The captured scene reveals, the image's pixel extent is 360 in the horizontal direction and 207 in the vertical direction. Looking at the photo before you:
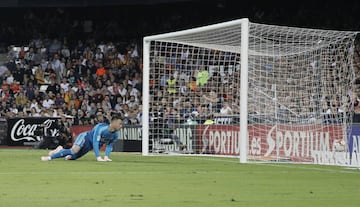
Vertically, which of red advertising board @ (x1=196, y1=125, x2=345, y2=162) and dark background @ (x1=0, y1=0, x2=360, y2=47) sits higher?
dark background @ (x1=0, y1=0, x2=360, y2=47)

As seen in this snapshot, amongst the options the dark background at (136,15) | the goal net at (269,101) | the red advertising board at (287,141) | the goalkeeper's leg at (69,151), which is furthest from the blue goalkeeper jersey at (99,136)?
the dark background at (136,15)

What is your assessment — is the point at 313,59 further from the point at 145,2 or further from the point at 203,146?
the point at 145,2

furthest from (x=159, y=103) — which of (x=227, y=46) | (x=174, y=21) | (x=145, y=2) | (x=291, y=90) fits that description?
(x=174, y=21)

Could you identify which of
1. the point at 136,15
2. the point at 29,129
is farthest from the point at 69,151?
the point at 136,15

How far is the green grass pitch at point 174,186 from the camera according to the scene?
391 inches

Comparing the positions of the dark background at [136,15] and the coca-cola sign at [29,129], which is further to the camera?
the dark background at [136,15]

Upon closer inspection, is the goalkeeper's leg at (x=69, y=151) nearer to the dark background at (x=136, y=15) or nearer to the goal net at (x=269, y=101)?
the goal net at (x=269, y=101)

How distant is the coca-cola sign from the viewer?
33.0 meters

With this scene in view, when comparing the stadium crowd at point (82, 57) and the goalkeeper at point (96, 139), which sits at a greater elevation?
the stadium crowd at point (82, 57)

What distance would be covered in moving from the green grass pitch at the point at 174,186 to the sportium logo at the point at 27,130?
50.6 feet

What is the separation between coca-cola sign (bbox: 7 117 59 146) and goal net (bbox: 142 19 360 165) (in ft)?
24.9

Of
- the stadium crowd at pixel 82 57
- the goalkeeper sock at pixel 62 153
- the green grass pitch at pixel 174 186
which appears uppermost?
the stadium crowd at pixel 82 57

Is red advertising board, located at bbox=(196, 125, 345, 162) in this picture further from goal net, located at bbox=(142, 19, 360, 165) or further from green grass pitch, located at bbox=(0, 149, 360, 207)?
green grass pitch, located at bbox=(0, 149, 360, 207)

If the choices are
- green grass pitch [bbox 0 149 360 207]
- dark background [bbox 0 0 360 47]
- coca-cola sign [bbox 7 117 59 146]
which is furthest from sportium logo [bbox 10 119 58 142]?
green grass pitch [bbox 0 149 360 207]
